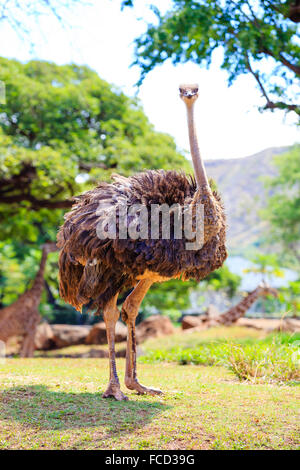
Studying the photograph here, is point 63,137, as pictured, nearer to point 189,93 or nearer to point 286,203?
point 189,93

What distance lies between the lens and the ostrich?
4.46m

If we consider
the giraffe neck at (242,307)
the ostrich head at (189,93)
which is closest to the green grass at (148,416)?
the ostrich head at (189,93)

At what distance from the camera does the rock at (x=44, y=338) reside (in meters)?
15.0

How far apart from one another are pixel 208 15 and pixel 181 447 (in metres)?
5.92

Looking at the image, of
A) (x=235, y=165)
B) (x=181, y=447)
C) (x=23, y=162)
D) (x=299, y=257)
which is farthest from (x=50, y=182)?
(x=235, y=165)

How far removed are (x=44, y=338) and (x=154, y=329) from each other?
135 inches

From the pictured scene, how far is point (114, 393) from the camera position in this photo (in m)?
4.53

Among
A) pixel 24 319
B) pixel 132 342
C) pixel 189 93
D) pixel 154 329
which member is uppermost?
pixel 189 93

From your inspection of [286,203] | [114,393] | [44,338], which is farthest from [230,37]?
[286,203]

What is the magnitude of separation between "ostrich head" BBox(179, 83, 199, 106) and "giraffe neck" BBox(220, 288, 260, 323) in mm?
8315

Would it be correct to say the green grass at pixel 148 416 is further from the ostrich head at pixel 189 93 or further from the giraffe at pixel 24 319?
the giraffe at pixel 24 319

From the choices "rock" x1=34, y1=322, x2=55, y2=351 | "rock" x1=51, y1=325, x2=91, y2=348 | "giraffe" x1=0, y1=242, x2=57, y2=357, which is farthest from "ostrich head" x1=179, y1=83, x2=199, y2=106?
"rock" x1=51, y1=325, x2=91, y2=348

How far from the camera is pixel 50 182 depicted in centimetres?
1041
